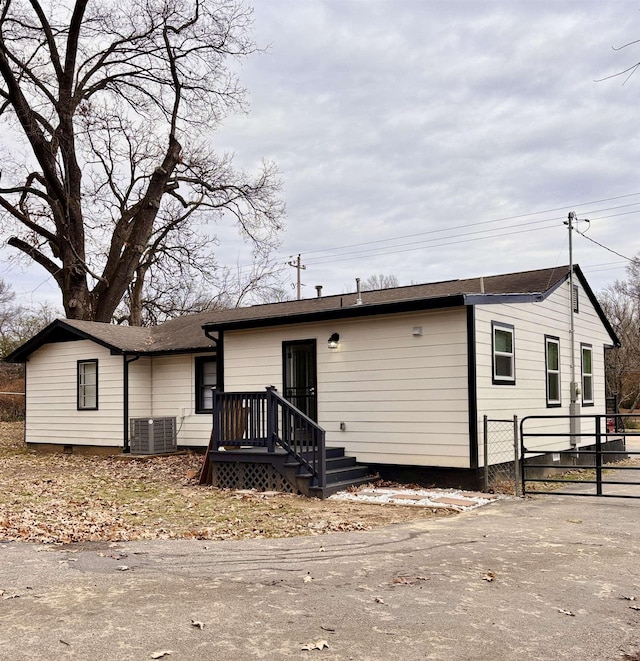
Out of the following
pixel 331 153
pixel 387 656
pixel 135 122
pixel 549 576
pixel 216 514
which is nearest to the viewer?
pixel 387 656

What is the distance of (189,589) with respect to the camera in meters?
5.27

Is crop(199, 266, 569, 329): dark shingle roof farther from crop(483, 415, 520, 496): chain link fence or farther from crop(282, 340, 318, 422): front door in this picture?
crop(483, 415, 520, 496): chain link fence

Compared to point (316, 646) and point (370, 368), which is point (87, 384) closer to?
point (370, 368)

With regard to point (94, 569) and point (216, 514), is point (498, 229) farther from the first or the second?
point (94, 569)

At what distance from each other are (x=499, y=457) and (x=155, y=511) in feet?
18.2

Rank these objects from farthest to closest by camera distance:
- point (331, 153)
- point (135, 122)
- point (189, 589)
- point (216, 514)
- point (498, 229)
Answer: point (498, 229), point (135, 122), point (331, 153), point (216, 514), point (189, 589)

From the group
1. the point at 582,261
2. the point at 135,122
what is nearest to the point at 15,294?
the point at 135,122

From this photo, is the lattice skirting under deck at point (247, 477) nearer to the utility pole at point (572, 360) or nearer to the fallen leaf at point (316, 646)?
the fallen leaf at point (316, 646)

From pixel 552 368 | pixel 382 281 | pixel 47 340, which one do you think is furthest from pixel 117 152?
pixel 382 281

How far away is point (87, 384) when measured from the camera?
679 inches

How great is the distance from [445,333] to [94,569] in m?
6.53

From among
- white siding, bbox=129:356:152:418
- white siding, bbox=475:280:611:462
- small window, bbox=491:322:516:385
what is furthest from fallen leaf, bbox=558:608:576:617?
white siding, bbox=129:356:152:418

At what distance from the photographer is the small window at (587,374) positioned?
49.2 ft

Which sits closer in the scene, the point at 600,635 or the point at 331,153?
the point at 600,635
